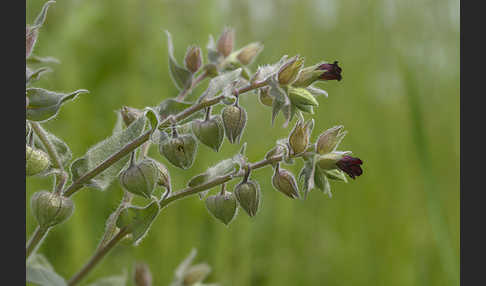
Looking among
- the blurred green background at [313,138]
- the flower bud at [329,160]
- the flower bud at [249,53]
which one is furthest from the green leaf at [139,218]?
the blurred green background at [313,138]

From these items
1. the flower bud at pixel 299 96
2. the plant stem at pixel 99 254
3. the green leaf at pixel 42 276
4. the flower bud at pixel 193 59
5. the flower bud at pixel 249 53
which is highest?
the flower bud at pixel 249 53

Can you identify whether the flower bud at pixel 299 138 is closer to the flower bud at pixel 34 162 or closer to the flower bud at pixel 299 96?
the flower bud at pixel 299 96

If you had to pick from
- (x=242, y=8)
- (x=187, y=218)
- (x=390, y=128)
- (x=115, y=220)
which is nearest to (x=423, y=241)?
(x=390, y=128)

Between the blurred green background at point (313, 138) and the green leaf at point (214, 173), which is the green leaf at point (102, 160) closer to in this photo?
the green leaf at point (214, 173)

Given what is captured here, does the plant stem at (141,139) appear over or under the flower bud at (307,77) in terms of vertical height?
under

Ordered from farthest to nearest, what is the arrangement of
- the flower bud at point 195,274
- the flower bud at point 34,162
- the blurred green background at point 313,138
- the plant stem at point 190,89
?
the blurred green background at point 313,138 → the flower bud at point 195,274 → the plant stem at point 190,89 → the flower bud at point 34,162

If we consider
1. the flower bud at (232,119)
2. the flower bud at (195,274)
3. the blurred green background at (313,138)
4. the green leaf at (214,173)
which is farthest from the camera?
the blurred green background at (313,138)

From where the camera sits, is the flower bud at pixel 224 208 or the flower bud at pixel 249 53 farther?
the flower bud at pixel 249 53
